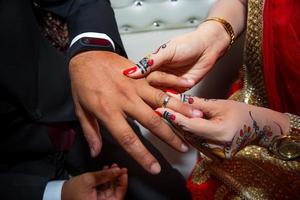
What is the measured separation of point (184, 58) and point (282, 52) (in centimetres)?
22

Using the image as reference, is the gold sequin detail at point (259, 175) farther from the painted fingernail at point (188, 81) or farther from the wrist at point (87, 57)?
the wrist at point (87, 57)

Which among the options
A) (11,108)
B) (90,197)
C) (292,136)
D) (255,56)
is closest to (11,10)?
(11,108)

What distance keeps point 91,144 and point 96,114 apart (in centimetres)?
8

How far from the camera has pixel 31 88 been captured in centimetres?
85

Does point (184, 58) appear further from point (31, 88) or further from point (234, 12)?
point (31, 88)

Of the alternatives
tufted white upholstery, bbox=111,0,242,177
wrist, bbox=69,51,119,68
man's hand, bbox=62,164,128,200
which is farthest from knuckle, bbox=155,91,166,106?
tufted white upholstery, bbox=111,0,242,177

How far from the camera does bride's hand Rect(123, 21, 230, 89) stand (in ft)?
2.37

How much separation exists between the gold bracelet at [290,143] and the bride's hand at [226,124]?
0.03 meters

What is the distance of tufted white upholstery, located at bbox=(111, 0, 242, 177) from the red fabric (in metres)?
0.34

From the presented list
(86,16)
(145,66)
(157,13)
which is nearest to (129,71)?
(145,66)

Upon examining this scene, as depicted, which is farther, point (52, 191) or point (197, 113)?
point (52, 191)

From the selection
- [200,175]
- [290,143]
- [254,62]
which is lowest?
[200,175]

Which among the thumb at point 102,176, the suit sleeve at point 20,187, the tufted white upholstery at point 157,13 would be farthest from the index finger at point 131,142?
the tufted white upholstery at point 157,13

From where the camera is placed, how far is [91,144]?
725 millimetres
